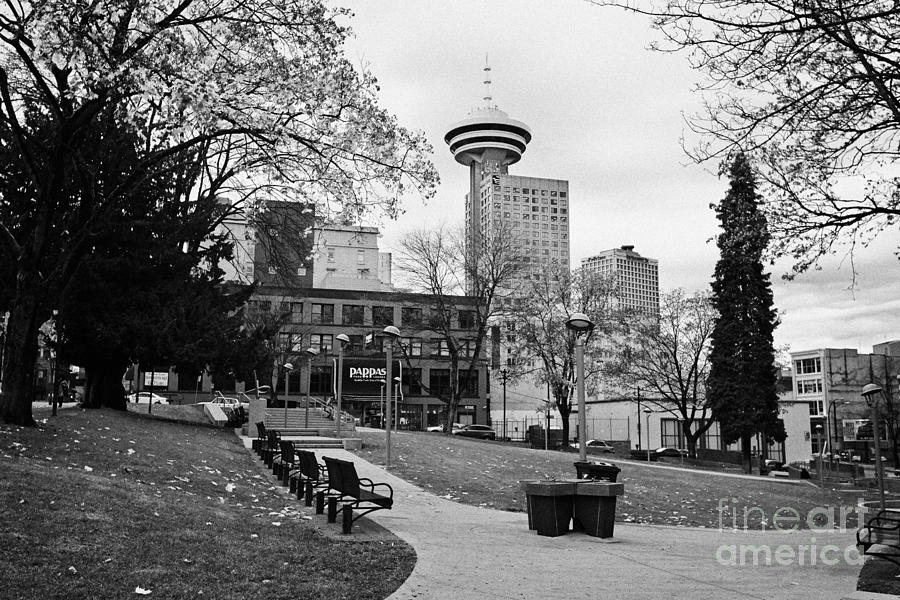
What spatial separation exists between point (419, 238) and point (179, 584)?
39738 mm

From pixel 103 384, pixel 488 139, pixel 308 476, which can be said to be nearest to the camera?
pixel 308 476

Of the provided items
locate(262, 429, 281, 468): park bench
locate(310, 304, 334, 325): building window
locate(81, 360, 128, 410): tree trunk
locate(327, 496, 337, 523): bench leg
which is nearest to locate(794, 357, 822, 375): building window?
locate(310, 304, 334, 325): building window

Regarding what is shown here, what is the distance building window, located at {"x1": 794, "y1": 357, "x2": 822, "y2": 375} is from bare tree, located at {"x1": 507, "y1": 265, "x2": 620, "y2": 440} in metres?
68.9

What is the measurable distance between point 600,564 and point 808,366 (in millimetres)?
107449

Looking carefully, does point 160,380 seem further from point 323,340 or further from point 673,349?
point 673,349

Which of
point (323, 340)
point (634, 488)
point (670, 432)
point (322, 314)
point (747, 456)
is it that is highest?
point (322, 314)

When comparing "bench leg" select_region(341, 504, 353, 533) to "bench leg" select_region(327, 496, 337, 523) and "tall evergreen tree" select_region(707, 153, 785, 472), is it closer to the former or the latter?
"bench leg" select_region(327, 496, 337, 523)

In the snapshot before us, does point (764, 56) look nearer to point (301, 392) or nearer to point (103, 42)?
point (103, 42)

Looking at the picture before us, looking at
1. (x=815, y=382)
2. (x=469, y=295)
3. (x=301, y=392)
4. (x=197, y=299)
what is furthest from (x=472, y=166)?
(x=197, y=299)

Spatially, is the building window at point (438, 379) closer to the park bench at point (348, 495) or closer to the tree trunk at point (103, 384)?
the tree trunk at point (103, 384)

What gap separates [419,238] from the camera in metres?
45.8

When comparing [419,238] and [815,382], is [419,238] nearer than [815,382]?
Yes

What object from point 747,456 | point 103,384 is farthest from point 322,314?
point 747,456

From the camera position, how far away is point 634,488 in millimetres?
20547
